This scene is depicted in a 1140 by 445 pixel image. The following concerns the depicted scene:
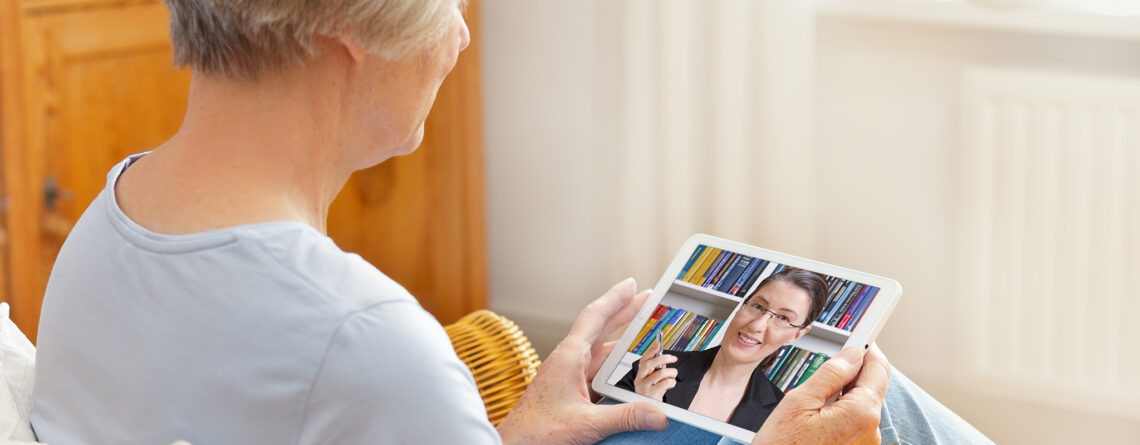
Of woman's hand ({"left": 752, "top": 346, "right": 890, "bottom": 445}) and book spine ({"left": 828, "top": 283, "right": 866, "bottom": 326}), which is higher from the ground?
book spine ({"left": 828, "top": 283, "right": 866, "bottom": 326})

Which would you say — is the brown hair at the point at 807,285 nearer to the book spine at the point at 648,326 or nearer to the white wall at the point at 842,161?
the book spine at the point at 648,326

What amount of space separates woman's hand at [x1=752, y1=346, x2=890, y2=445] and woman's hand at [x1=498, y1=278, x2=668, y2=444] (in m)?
0.12

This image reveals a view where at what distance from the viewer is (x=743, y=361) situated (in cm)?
104

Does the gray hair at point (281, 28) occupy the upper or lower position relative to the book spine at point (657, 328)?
upper

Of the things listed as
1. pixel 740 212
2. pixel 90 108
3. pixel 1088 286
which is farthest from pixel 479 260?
pixel 1088 286

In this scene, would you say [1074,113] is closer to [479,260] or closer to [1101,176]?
[1101,176]

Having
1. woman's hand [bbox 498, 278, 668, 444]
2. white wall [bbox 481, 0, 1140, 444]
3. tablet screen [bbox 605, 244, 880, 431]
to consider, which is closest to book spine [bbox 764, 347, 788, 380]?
tablet screen [bbox 605, 244, 880, 431]

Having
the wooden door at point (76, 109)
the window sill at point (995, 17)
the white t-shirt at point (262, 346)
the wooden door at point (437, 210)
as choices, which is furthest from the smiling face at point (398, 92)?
the wooden door at point (437, 210)

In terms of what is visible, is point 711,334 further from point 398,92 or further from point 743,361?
point 398,92

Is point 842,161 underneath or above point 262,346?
underneath

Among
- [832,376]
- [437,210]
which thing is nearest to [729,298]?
[832,376]

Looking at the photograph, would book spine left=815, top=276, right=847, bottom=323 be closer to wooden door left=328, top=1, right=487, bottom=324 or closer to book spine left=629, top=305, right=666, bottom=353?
book spine left=629, top=305, right=666, bottom=353

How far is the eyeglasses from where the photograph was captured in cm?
105

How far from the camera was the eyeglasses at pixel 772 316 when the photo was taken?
3.46 feet
